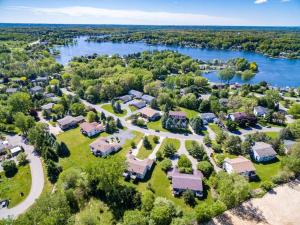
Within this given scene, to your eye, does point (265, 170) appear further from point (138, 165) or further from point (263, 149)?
point (138, 165)

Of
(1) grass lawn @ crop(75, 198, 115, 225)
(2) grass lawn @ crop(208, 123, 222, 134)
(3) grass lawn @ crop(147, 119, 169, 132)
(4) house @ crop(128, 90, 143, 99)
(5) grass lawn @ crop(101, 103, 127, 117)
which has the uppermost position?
(4) house @ crop(128, 90, 143, 99)

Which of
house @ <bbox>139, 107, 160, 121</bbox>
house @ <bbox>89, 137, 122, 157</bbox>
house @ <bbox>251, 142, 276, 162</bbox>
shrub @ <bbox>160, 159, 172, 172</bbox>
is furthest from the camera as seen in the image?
house @ <bbox>139, 107, 160, 121</bbox>

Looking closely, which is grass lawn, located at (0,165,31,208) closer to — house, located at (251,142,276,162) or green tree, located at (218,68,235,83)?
house, located at (251,142,276,162)

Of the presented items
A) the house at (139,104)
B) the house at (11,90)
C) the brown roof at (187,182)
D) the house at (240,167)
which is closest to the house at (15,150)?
the brown roof at (187,182)

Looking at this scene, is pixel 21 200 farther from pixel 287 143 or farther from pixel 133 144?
pixel 287 143

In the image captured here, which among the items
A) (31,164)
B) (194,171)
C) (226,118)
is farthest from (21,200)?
(226,118)

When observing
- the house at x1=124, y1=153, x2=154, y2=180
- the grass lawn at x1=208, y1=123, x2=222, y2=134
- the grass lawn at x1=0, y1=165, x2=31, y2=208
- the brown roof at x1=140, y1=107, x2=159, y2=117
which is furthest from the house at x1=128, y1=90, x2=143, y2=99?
the grass lawn at x1=0, y1=165, x2=31, y2=208

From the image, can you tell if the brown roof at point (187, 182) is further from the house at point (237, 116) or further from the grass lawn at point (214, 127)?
the house at point (237, 116)
